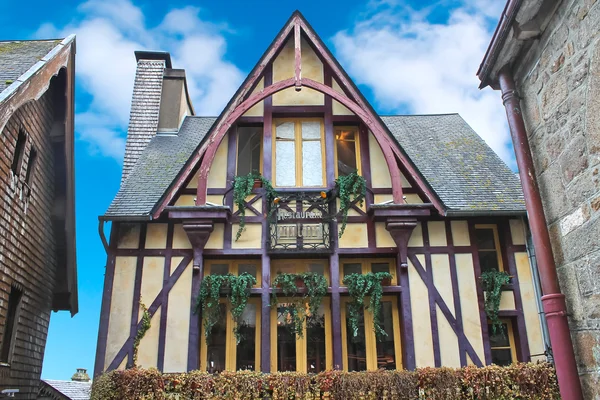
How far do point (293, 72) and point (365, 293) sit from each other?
4.74m

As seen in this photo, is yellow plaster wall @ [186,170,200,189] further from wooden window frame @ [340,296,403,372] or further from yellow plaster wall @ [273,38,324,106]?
wooden window frame @ [340,296,403,372]

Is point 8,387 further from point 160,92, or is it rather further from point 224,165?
point 160,92

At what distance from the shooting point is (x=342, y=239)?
959 centimetres

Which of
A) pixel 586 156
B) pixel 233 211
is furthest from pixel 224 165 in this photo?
pixel 586 156

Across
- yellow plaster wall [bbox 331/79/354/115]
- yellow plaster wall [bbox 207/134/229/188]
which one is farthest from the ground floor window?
yellow plaster wall [bbox 207/134/229/188]

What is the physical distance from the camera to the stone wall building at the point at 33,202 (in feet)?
28.1

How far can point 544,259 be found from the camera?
4070 millimetres

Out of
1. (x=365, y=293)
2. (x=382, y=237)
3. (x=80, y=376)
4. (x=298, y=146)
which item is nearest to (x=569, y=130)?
(x=365, y=293)

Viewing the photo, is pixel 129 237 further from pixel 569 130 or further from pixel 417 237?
pixel 569 130

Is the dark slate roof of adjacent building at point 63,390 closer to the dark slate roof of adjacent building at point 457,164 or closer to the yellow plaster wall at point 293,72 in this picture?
the yellow plaster wall at point 293,72

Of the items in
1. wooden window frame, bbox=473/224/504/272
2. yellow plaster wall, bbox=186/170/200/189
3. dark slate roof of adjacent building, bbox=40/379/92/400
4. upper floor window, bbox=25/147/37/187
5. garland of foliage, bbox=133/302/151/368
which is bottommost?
dark slate roof of adjacent building, bbox=40/379/92/400

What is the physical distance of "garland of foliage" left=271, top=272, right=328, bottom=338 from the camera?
9.12m

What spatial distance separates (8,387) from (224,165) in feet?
17.8

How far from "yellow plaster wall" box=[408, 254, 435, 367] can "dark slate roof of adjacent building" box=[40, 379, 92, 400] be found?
713cm
